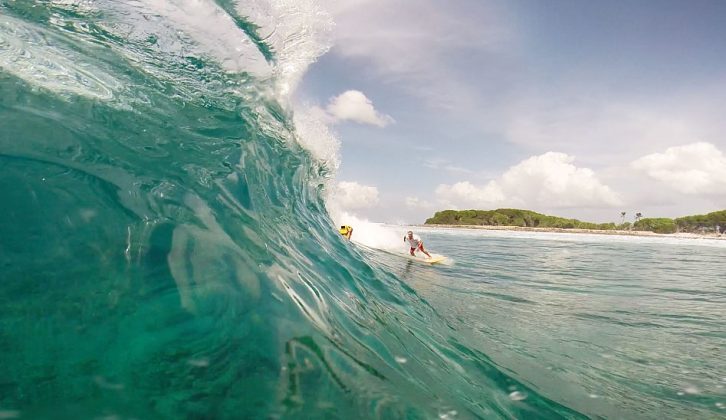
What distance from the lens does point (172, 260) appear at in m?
2.15

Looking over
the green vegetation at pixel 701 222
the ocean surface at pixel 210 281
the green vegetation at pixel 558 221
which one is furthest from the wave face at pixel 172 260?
the green vegetation at pixel 701 222

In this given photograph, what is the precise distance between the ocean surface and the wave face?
1 cm

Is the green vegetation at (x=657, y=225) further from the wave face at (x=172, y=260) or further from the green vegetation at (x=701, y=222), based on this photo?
the wave face at (x=172, y=260)

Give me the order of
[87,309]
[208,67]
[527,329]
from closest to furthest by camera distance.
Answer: [87,309], [208,67], [527,329]

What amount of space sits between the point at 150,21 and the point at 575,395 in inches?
198

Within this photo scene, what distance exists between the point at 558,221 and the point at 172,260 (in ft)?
366

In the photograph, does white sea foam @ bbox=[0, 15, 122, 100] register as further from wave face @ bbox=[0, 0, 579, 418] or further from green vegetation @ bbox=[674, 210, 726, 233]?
green vegetation @ bbox=[674, 210, 726, 233]

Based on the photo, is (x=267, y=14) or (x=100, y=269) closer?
(x=100, y=269)

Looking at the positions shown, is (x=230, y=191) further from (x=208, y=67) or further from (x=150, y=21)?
(x=150, y=21)

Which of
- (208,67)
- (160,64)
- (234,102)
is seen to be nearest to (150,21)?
(160,64)

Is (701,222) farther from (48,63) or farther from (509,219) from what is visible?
(48,63)

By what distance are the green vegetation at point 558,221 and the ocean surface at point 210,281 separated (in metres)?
101

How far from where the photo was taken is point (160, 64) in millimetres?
3799

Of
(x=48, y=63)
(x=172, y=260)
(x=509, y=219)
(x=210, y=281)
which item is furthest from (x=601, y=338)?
(x=509, y=219)
